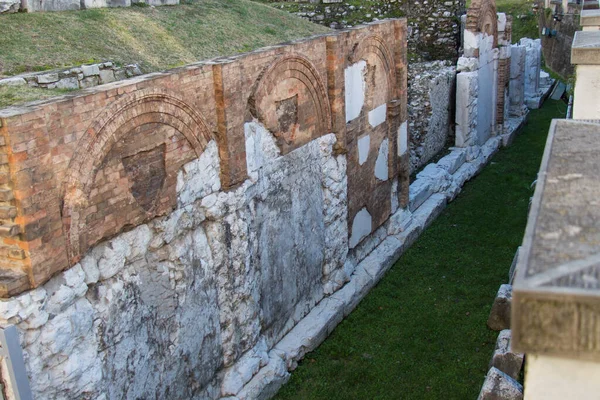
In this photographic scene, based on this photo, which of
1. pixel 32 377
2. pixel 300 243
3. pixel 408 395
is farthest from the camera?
pixel 300 243

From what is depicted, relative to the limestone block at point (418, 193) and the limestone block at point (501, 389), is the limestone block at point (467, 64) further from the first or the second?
the limestone block at point (501, 389)

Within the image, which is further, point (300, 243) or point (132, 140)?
point (300, 243)

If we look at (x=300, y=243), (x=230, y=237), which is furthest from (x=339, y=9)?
(x=230, y=237)

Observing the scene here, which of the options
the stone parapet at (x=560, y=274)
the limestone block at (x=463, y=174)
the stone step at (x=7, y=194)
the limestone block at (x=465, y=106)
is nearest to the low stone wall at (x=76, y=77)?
the stone step at (x=7, y=194)

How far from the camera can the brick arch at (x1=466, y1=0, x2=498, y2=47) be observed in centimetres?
1297

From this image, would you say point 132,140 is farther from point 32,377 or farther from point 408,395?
point 408,395

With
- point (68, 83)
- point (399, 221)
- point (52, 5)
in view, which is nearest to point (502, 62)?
point (399, 221)

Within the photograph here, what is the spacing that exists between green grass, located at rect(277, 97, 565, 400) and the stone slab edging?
0.40 feet

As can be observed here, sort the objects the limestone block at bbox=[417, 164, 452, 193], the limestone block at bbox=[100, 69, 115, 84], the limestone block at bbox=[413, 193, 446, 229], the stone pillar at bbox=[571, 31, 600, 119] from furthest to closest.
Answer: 1. the limestone block at bbox=[417, 164, 452, 193]
2. the limestone block at bbox=[413, 193, 446, 229]
3. the limestone block at bbox=[100, 69, 115, 84]
4. the stone pillar at bbox=[571, 31, 600, 119]

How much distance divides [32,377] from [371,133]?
5.55 m

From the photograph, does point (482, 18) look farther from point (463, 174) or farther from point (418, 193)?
point (418, 193)

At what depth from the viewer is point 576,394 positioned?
213 cm

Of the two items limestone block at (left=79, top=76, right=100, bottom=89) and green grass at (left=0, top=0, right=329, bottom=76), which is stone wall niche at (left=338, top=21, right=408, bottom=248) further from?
limestone block at (left=79, top=76, right=100, bottom=89)

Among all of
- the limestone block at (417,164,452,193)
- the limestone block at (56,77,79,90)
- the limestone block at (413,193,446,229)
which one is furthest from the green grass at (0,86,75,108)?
the limestone block at (417,164,452,193)
